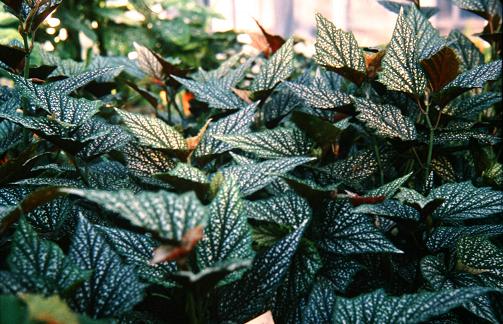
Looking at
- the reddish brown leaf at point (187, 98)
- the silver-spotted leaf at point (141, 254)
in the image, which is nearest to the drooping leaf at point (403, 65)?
the silver-spotted leaf at point (141, 254)

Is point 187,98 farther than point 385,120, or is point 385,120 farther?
point 187,98

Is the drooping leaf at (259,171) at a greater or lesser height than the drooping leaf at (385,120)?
lesser

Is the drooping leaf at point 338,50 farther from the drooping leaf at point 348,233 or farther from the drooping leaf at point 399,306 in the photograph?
the drooping leaf at point 399,306

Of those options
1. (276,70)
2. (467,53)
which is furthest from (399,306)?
(467,53)

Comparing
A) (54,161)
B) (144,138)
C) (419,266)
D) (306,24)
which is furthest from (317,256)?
(306,24)

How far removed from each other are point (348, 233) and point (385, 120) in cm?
24

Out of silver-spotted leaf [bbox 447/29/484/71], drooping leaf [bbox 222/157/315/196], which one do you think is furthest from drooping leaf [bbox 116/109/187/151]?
silver-spotted leaf [bbox 447/29/484/71]

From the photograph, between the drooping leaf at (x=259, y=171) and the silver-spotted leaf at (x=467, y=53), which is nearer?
the drooping leaf at (x=259, y=171)

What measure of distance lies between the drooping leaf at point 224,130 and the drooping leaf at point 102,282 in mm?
274

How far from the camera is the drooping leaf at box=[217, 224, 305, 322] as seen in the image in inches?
29.3

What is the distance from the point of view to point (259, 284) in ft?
2.48

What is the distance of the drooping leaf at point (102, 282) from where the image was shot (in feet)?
2.20

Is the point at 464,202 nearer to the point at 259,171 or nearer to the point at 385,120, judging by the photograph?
the point at 385,120

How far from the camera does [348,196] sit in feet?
2.64
